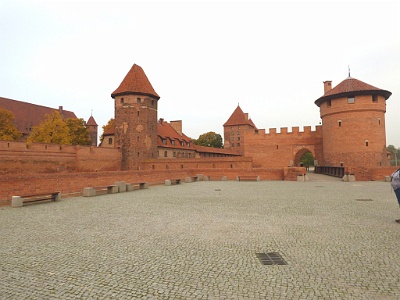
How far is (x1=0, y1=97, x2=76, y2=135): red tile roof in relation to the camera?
4406 cm

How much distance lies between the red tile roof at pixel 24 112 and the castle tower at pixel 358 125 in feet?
149

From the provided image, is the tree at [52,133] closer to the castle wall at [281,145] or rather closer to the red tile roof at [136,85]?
the red tile roof at [136,85]

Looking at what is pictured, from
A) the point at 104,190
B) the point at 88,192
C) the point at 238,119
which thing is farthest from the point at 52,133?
the point at 238,119

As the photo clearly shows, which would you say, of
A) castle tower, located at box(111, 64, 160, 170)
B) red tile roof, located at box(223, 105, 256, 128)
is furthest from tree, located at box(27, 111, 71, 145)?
red tile roof, located at box(223, 105, 256, 128)

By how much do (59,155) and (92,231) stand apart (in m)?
25.2

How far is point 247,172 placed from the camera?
23.5 meters

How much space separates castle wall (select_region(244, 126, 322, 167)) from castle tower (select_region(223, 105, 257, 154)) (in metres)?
33.5

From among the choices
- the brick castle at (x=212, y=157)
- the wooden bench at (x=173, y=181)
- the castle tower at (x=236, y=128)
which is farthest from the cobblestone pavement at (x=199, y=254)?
the castle tower at (x=236, y=128)

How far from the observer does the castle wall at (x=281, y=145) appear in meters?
32.0

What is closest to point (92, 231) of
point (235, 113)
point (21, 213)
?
point (21, 213)

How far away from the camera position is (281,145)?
33.2m

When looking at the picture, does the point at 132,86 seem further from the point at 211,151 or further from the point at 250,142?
the point at 211,151

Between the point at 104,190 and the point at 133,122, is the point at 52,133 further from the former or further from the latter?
the point at 104,190

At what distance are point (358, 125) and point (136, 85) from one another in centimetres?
2597
